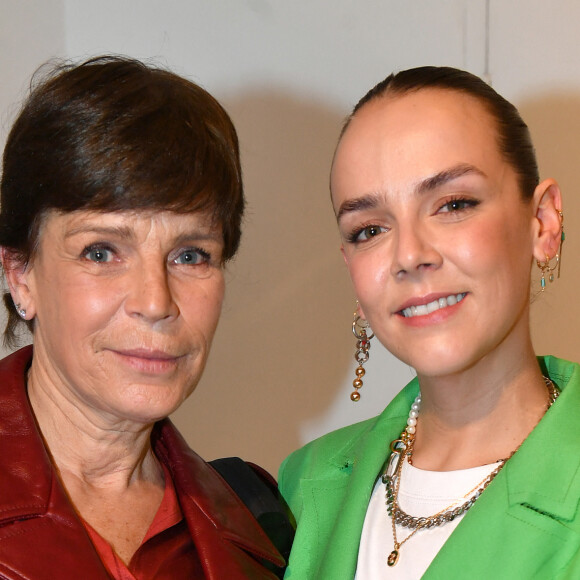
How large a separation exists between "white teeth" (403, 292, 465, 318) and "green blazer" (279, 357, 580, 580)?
0.24m

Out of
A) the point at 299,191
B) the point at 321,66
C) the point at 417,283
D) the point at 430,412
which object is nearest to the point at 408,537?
the point at 430,412

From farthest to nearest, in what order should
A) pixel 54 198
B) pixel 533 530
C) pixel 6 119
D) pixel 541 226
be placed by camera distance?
pixel 6 119
pixel 541 226
pixel 54 198
pixel 533 530

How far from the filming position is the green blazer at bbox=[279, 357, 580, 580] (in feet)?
4.71

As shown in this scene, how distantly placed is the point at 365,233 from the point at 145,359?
446 mm

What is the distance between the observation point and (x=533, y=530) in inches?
57.1

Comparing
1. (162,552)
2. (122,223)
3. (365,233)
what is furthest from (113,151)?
(162,552)

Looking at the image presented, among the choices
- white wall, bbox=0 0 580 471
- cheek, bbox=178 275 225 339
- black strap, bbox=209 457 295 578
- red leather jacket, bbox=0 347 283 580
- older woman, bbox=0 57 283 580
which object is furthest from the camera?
white wall, bbox=0 0 580 471

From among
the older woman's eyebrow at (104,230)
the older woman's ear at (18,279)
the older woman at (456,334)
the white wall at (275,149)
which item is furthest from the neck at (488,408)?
the white wall at (275,149)

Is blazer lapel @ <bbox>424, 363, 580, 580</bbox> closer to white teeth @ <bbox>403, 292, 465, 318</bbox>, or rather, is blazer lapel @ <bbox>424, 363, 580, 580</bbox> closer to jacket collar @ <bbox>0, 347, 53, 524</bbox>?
white teeth @ <bbox>403, 292, 465, 318</bbox>

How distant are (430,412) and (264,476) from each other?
0.43m

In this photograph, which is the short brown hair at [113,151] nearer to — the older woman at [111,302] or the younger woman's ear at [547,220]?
the older woman at [111,302]

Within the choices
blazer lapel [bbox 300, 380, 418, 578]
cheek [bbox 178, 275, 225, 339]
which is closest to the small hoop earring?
cheek [bbox 178, 275, 225, 339]

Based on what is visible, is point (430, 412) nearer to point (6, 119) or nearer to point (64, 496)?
point (64, 496)

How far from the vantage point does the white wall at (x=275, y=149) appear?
8.51 ft
